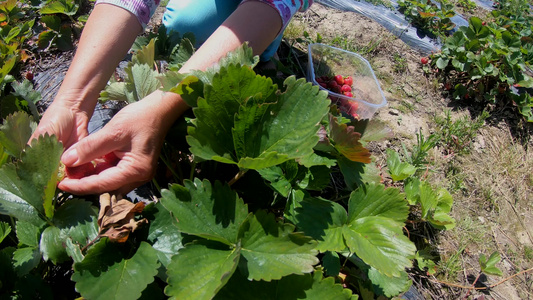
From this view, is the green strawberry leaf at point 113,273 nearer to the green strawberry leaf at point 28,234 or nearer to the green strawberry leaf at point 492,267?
the green strawberry leaf at point 28,234

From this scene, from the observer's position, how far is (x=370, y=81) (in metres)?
2.05

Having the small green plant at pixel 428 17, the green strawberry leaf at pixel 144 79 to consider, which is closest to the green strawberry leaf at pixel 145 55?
the green strawberry leaf at pixel 144 79

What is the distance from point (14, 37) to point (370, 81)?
6.05 feet

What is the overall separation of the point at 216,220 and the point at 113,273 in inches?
7.9

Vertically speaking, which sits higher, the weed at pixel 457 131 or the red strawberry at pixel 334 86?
the red strawberry at pixel 334 86

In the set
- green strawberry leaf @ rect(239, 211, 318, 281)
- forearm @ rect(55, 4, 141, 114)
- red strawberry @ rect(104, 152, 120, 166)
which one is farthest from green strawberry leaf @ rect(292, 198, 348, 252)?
forearm @ rect(55, 4, 141, 114)

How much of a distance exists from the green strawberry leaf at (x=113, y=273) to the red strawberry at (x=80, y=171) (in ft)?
0.81

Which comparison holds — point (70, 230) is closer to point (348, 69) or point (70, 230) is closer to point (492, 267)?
point (492, 267)

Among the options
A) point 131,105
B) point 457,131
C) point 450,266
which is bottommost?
point 450,266

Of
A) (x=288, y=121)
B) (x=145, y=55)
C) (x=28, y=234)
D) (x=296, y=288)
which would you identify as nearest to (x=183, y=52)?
(x=145, y=55)

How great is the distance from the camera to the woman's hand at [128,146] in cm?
75

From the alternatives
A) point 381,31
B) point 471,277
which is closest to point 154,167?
point 471,277

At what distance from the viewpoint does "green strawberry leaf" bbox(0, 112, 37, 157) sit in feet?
2.40

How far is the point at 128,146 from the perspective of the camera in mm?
805
